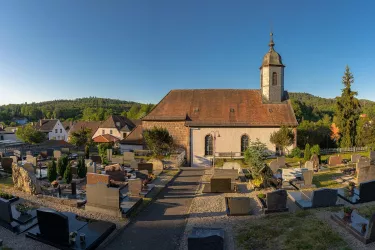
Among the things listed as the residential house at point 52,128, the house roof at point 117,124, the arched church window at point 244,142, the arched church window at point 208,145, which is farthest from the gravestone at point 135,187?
the residential house at point 52,128

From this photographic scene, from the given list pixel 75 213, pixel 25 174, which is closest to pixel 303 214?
pixel 75 213

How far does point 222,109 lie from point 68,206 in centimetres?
1941

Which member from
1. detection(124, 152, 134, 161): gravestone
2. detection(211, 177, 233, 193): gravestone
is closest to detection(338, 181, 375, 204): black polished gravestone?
detection(211, 177, 233, 193): gravestone

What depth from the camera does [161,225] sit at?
32.2ft

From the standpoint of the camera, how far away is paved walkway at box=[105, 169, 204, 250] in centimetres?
826

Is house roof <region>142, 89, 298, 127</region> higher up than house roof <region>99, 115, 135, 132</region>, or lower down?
higher up

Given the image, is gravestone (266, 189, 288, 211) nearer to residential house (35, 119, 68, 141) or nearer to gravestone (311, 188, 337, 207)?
gravestone (311, 188, 337, 207)

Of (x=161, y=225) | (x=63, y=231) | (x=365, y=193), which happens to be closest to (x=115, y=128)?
(x=161, y=225)

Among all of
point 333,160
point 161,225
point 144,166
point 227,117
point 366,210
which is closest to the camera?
point 161,225

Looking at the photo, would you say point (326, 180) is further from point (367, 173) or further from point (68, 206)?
point (68, 206)

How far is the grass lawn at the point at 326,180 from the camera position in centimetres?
1481

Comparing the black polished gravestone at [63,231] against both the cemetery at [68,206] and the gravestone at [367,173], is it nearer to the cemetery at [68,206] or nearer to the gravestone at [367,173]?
the cemetery at [68,206]

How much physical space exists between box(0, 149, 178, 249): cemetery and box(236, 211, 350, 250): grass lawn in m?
5.00

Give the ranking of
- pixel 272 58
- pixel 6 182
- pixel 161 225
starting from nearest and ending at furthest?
pixel 161 225 → pixel 6 182 → pixel 272 58
